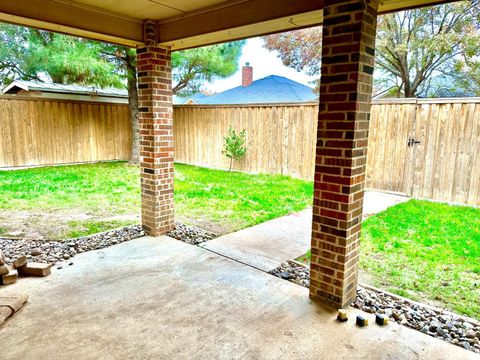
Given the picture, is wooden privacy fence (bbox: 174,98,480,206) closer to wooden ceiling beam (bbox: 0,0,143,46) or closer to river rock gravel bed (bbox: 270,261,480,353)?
river rock gravel bed (bbox: 270,261,480,353)

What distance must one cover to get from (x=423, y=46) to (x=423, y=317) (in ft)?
33.9

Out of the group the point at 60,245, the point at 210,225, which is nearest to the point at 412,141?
the point at 210,225

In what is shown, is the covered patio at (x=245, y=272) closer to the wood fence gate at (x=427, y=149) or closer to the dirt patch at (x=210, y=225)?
the dirt patch at (x=210, y=225)

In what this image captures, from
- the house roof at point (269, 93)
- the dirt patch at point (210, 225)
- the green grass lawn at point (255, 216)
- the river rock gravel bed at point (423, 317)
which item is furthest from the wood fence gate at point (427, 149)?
the house roof at point (269, 93)

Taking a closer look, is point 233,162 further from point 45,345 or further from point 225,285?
point 45,345

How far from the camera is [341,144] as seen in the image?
2.46 metres

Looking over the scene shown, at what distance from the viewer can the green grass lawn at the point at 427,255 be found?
3031mm

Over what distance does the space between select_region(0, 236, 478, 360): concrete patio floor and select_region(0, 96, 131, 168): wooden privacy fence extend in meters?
6.94

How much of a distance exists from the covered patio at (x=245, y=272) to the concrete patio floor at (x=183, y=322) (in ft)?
0.03

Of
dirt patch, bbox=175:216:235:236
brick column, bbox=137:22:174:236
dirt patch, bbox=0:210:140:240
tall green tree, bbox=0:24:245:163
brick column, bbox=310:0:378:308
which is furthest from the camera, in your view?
tall green tree, bbox=0:24:245:163

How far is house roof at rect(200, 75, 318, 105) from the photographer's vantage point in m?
15.4

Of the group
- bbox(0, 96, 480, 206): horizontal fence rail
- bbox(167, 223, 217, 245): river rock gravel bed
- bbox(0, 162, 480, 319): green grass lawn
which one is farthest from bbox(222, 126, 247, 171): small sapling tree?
bbox(167, 223, 217, 245): river rock gravel bed

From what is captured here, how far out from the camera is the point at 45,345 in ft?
7.09

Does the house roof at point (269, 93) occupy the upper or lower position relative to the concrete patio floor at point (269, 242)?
upper
